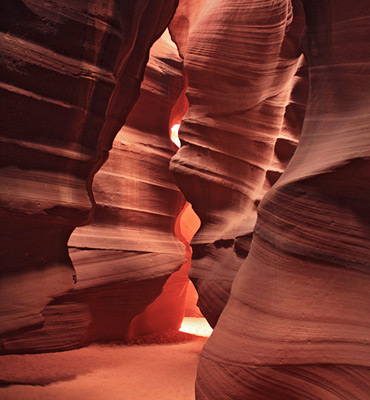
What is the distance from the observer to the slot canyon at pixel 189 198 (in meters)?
2.81

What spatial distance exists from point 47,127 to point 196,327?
253 inches

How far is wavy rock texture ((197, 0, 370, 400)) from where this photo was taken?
2637 mm

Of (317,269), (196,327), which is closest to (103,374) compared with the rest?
(317,269)

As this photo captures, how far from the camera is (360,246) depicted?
110 inches

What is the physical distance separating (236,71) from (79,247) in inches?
115

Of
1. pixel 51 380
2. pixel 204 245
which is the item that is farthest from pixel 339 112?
pixel 51 380

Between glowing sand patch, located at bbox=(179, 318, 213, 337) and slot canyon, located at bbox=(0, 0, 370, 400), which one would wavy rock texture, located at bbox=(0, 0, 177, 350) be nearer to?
slot canyon, located at bbox=(0, 0, 370, 400)

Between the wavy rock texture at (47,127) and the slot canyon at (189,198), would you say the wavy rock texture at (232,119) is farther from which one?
the wavy rock texture at (47,127)

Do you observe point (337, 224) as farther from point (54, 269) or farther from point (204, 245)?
point (204, 245)

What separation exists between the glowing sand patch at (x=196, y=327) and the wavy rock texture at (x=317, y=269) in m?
5.50

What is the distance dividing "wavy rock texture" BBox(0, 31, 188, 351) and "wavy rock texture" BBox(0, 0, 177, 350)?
1.62 metres

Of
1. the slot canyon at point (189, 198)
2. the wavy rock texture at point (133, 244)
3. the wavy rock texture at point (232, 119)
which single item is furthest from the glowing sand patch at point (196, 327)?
the wavy rock texture at point (232, 119)

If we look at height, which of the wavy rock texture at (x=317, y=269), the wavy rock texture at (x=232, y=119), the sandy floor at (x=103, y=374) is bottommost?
the sandy floor at (x=103, y=374)

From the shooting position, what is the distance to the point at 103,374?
4988mm
